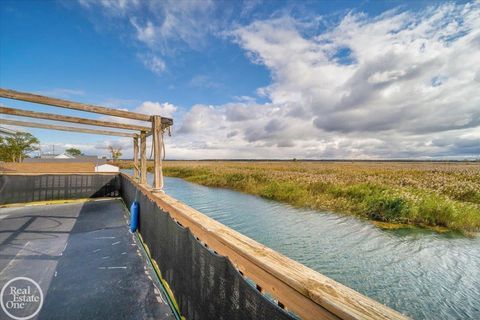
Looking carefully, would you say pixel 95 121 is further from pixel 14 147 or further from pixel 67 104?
pixel 14 147

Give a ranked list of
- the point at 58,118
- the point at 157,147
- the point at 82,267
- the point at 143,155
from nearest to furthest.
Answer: the point at 82,267, the point at 157,147, the point at 58,118, the point at 143,155

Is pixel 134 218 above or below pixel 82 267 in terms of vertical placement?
above

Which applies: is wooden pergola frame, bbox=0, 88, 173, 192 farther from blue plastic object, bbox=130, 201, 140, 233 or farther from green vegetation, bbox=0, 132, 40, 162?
green vegetation, bbox=0, 132, 40, 162

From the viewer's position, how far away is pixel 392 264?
5250 millimetres

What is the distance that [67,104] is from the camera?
4703 mm

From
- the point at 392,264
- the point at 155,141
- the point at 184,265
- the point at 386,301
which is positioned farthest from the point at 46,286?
the point at 392,264

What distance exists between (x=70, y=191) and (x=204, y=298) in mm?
10360

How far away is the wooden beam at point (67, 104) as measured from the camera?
14.3ft

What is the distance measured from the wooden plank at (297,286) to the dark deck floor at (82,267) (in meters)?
1.58

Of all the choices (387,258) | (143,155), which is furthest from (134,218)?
(387,258)

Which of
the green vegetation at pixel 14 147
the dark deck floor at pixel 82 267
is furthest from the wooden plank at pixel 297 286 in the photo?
the green vegetation at pixel 14 147

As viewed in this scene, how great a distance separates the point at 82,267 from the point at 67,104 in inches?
126

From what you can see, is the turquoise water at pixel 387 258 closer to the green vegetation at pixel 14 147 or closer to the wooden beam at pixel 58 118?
the wooden beam at pixel 58 118

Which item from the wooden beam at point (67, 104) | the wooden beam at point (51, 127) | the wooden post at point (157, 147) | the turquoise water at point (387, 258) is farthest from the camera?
the wooden beam at point (51, 127)
